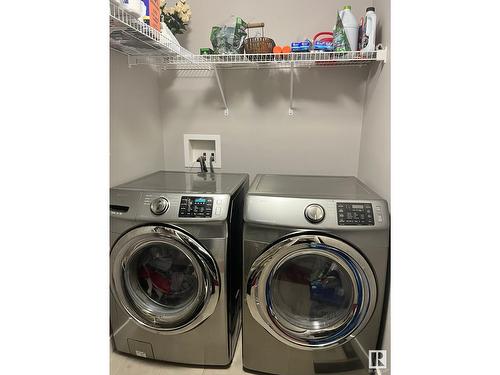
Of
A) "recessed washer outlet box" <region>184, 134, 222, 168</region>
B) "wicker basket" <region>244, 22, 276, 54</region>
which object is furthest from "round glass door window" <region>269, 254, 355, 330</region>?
"wicker basket" <region>244, 22, 276, 54</region>

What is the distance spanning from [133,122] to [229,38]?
77cm

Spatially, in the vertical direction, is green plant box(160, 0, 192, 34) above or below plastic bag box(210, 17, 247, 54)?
above

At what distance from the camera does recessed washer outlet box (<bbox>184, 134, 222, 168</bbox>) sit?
2180mm

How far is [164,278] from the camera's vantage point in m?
1.55

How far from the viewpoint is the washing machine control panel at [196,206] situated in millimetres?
1390

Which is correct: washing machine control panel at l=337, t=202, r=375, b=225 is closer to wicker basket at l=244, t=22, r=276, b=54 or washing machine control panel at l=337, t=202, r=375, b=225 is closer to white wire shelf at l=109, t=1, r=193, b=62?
wicker basket at l=244, t=22, r=276, b=54

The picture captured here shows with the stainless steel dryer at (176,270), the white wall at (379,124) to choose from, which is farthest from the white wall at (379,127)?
the stainless steel dryer at (176,270)

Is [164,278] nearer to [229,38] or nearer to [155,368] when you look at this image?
[155,368]

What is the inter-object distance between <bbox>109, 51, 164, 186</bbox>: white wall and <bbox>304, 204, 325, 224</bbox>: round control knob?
1088 millimetres

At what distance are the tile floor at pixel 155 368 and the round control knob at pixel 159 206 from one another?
2.83 ft

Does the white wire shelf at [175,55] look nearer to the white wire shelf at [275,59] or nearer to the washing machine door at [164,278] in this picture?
the white wire shelf at [275,59]

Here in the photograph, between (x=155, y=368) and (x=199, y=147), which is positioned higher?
(x=199, y=147)

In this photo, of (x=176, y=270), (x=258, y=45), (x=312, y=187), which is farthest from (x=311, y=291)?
(x=258, y=45)
